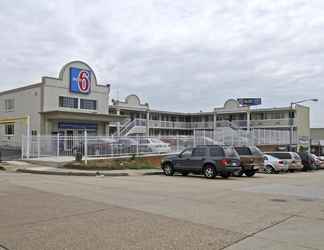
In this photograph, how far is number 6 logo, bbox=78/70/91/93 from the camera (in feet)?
141

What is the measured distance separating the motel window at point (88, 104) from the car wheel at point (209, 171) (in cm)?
2434

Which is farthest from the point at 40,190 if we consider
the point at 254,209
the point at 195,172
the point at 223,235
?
the point at 195,172

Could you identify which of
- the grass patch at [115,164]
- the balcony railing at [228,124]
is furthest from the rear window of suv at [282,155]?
the balcony railing at [228,124]

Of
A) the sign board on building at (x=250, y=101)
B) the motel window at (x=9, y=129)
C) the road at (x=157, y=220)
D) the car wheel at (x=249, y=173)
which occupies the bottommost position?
the road at (x=157, y=220)

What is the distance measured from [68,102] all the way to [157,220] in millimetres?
34465

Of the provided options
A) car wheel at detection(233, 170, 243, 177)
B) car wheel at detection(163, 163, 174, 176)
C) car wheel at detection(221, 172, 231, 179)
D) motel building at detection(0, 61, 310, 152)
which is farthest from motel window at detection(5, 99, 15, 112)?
car wheel at detection(221, 172, 231, 179)

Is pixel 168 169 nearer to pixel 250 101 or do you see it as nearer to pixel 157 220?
pixel 157 220

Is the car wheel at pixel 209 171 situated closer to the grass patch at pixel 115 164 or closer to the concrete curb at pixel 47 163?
the grass patch at pixel 115 164

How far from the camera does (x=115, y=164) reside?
26312 mm

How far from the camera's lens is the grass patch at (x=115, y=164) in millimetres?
25125

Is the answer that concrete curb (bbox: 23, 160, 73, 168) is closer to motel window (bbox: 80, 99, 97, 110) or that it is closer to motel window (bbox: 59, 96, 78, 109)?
motel window (bbox: 59, 96, 78, 109)

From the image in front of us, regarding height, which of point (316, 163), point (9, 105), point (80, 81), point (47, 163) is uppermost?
point (80, 81)

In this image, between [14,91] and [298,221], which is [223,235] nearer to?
[298,221]

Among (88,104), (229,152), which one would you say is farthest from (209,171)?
(88,104)
